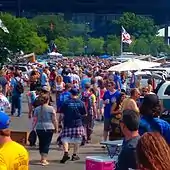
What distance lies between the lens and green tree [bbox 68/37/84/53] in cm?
13225

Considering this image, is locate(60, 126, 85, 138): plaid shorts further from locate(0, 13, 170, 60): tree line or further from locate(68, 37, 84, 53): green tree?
locate(68, 37, 84, 53): green tree

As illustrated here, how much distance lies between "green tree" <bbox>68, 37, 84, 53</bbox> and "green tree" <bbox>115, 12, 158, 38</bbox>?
9.78 meters

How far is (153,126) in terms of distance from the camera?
24.6 feet

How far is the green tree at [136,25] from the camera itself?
12350 cm

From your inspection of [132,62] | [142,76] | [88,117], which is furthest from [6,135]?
[142,76]

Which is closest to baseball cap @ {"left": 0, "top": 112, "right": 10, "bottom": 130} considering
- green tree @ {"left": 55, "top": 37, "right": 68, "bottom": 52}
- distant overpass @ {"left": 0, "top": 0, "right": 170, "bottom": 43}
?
green tree @ {"left": 55, "top": 37, "right": 68, "bottom": 52}

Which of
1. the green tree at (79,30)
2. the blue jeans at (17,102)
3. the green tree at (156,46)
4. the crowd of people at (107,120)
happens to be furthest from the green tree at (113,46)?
the blue jeans at (17,102)

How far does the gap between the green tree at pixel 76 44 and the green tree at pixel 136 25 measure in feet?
32.1

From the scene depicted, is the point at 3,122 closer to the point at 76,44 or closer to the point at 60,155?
the point at 60,155

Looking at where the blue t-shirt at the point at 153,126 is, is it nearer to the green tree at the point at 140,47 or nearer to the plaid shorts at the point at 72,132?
the plaid shorts at the point at 72,132

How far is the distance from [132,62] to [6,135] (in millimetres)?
22926

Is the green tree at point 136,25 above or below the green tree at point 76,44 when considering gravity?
above

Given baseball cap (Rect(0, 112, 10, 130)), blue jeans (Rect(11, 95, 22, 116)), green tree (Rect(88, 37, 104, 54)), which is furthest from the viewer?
green tree (Rect(88, 37, 104, 54))

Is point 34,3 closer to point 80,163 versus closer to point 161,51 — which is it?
point 161,51
